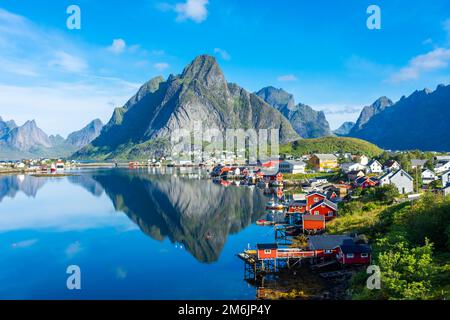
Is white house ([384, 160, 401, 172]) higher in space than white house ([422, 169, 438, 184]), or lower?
higher

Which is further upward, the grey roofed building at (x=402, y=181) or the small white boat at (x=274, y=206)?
the grey roofed building at (x=402, y=181)

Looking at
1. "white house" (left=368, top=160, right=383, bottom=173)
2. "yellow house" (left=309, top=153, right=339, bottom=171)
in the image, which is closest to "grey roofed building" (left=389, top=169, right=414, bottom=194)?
"white house" (left=368, top=160, right=383, bottom=173)

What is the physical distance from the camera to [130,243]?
124 ft

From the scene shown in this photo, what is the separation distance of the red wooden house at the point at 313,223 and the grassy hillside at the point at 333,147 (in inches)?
3929

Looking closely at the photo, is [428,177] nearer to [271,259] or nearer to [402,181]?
[402,181]

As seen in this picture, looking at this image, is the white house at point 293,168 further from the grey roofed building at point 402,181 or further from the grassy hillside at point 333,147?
the grassy hillside at point 333,147

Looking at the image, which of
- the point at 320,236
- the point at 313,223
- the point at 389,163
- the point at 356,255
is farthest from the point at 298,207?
the point at 389,163

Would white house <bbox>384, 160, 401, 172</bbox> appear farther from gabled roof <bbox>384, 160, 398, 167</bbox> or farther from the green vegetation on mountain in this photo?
the green vegetation on mountain

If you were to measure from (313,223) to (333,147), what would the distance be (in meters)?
112

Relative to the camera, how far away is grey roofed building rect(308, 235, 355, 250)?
2762cm

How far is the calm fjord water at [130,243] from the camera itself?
82.3 feet

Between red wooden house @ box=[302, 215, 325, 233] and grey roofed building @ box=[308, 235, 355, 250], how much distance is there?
802 centimetres

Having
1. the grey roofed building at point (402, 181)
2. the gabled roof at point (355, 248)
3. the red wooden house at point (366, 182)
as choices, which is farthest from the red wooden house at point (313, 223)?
the red wooden house at point (366, 182)
